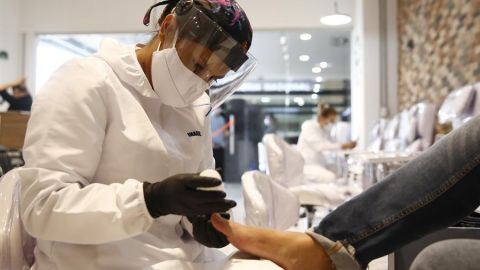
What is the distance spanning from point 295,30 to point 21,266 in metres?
6.07

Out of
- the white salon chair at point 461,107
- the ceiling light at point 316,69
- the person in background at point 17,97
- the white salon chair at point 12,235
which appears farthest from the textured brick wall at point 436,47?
the person in background at point 17,97

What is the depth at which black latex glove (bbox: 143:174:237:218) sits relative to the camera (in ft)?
2.26

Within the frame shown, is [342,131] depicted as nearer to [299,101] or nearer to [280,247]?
[299,101]

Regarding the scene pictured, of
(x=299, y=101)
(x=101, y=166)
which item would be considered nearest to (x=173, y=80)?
(x=101, y=166)

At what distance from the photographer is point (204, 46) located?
2.99 feet

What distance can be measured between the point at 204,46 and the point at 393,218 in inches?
21.1

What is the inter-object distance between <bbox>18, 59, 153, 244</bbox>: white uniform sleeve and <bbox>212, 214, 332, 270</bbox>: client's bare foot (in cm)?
24

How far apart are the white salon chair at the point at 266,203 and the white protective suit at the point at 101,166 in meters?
0.31

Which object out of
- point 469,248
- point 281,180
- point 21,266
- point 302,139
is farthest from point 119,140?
point 302,139

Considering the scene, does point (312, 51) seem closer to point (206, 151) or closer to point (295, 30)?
point (295, 30)

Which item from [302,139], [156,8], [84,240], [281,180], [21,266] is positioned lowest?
[302,139]

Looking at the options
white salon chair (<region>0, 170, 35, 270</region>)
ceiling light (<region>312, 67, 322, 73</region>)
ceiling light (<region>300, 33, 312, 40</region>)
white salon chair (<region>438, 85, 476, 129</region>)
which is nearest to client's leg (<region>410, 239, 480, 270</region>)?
white salon chair (<region>0, 170, 35, 270</region>)

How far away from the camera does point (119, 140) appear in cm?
84

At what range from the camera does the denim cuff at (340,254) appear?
2.89 ft
